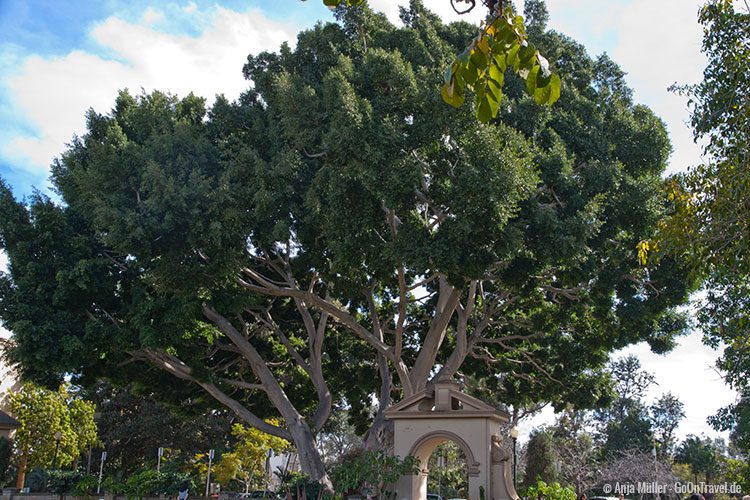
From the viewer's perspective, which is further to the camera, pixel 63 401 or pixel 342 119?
pixel 63 401

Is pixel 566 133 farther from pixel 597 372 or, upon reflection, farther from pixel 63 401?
pixel 63 401

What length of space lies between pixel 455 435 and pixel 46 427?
25.9 m

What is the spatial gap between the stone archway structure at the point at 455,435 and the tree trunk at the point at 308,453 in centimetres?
454

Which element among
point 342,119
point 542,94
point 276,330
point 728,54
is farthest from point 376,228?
point 542,94

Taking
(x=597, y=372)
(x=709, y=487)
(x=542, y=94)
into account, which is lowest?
(x=709, y=487)

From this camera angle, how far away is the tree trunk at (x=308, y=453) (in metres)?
21.6

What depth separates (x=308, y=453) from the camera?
71.8 ft

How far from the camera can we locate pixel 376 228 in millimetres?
17625

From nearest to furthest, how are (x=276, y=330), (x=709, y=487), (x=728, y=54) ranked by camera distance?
(x=728, y=54), (x=276, y=330), (x=709, y=487)

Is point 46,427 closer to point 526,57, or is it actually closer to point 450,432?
point 450,432

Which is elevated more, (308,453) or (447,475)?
(308,453)

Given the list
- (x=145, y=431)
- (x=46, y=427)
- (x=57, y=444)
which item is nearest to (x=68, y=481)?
(x=57, y=444)

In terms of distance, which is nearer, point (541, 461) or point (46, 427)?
point (46, 427)

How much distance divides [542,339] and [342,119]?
11679 millimetres
